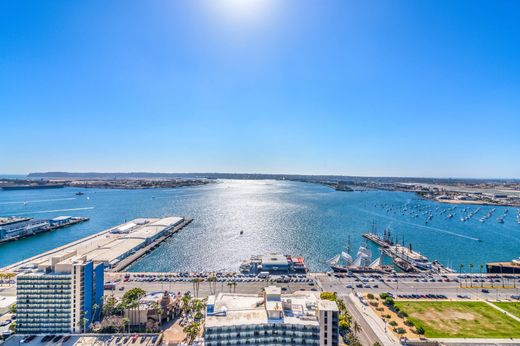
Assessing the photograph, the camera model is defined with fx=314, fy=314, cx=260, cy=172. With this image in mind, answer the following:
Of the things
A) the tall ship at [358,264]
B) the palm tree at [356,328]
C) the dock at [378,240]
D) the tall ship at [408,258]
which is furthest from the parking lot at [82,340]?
the dock at [378,240]

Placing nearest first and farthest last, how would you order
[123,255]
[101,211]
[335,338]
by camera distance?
[335,338]
[123,255]
[101,211]

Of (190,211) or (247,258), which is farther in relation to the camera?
(190,211)

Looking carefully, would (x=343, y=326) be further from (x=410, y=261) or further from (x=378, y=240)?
(x=378, y=240)

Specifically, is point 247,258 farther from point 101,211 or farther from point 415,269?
point 101,211

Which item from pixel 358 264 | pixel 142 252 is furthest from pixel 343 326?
pixel 142 252

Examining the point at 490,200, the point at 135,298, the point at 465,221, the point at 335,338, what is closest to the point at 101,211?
the point at 135,298

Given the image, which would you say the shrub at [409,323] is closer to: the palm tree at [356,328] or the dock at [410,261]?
the palm tree at [356,328]
